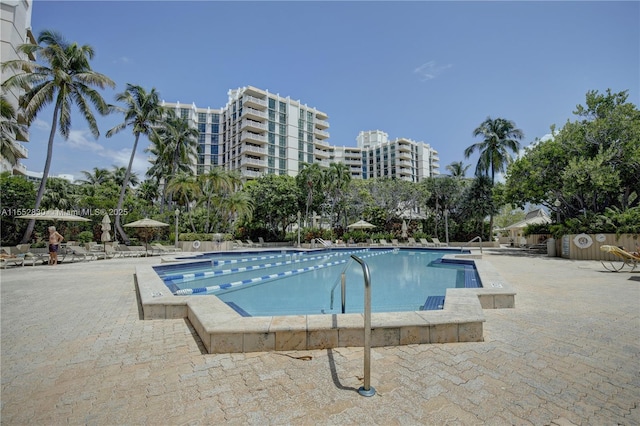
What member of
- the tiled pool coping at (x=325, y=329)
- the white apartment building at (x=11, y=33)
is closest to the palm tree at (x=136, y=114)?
the white apartment building at (x=11, y=33)

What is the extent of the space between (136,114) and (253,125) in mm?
35396

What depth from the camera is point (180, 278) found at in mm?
→ 9742

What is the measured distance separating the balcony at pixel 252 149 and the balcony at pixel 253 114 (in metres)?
5.61

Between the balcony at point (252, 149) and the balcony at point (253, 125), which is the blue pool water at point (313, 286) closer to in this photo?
the balcony at point (252, 149)

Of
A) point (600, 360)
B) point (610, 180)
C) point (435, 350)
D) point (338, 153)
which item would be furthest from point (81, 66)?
point (338, 153)

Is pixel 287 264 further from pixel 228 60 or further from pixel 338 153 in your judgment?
pixel 338 153

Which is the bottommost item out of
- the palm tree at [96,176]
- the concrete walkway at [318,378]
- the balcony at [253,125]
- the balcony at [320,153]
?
the concrete walkway at [318,378]

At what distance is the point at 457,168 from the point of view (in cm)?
3506

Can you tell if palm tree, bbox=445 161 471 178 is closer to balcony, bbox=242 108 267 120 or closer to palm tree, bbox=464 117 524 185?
palm tree, bbox=464 117 524 185

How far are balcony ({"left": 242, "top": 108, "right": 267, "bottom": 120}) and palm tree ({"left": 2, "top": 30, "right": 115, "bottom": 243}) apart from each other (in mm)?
40345

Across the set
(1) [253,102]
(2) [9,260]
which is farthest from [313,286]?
(1) [253,102]

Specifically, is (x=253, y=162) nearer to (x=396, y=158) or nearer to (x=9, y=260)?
(x=9, y=260)

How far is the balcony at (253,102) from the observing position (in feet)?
192

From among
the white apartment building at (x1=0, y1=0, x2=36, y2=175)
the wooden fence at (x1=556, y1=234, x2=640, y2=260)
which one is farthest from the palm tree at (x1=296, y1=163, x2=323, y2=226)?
the white apartment building at (x1=0, y1=0, x2=36, y2=175)
